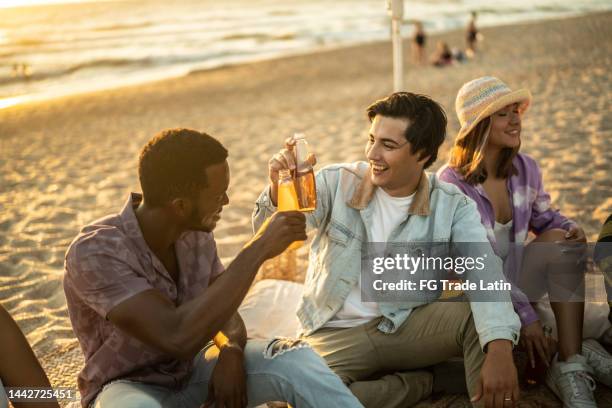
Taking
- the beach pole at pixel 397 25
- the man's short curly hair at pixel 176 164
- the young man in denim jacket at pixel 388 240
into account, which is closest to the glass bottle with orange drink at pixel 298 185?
the young man in denim jacket at pixel 388 240

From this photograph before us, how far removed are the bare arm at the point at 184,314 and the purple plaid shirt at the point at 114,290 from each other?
0.06 m

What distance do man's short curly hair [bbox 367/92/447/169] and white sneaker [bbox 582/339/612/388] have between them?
4.44 ft

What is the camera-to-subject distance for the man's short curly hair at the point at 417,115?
3.26 m

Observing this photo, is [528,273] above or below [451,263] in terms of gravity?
below

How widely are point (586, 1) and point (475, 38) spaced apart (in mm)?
19602

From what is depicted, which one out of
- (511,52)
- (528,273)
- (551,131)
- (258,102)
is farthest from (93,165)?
(511,52)

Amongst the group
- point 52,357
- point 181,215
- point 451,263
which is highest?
point 181,215

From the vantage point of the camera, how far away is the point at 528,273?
12.7ft

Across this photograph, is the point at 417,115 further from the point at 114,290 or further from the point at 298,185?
the point at 114,290

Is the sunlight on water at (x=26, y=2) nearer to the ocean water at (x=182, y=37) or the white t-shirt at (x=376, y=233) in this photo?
the ocean water at (x=182, y=37)

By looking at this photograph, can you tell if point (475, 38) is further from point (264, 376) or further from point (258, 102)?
point (264, 376)

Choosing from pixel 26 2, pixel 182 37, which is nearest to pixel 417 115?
pixel 182 37

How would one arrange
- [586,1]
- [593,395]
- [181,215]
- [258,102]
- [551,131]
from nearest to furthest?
1. [181,215]
2. [593,395]
3. [551,131]
4. [258,102]
5. [586,1]

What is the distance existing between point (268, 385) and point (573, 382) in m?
1.55
